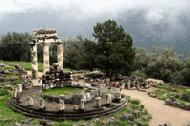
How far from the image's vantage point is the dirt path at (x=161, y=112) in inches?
1897

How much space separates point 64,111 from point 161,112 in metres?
11.2

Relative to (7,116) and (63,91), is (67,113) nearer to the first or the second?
(7,116)

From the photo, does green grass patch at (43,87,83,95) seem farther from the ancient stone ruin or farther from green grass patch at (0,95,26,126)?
green grass patch at (0,95,26,126)

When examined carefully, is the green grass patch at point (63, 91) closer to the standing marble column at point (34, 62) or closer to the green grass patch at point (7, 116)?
the green grass patch at point (7, 116)

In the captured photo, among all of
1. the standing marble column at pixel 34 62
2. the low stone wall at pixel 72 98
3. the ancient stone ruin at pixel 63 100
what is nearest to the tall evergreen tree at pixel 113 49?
the ancient stone ruin at pixel 63 100

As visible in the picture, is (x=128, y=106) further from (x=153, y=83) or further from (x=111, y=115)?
(x=153, y=83)

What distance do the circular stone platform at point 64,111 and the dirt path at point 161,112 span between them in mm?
3727

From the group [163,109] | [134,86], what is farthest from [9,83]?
[163,109]

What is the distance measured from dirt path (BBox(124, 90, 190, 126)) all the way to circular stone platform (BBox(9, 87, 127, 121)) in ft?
12.2

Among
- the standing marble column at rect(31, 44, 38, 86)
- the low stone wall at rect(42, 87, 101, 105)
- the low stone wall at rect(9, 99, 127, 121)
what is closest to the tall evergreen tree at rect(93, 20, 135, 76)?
the standing marble column at rect(31, 44, 38, 86)

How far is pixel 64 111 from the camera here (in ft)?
157

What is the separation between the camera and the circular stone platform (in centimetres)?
4775

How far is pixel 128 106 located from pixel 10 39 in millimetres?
52997

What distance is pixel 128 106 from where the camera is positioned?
2078 inches
